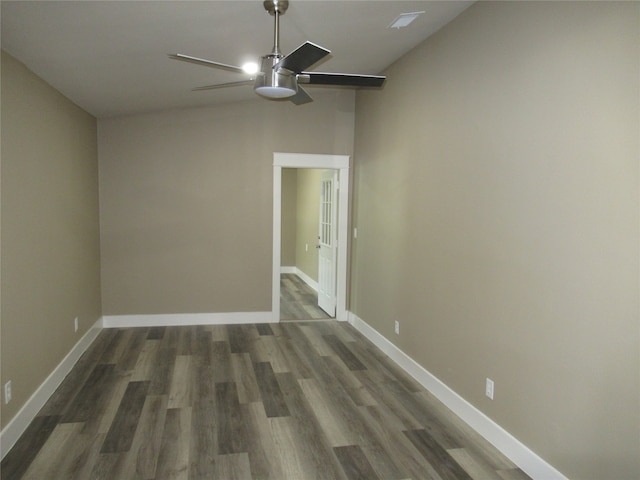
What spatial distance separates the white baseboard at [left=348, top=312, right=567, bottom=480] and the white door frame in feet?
4.26

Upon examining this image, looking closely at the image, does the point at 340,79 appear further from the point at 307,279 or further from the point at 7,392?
the point at 307,279

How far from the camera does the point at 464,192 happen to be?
321 cm

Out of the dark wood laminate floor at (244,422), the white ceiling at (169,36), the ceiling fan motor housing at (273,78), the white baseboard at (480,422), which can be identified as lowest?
the dark wood laminate floor at (244,422)

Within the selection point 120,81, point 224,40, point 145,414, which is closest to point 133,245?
point 120,81

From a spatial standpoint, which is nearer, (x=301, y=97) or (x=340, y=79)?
(x=340, y=79)

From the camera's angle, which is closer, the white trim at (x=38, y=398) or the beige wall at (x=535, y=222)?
the beige wall at (x=535, y=222)

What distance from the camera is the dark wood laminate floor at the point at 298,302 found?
6176 mm

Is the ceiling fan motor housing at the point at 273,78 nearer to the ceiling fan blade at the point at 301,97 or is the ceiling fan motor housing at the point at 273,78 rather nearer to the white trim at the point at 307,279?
the ceiling fan blade at the point at 301,97

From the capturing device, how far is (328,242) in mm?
6199

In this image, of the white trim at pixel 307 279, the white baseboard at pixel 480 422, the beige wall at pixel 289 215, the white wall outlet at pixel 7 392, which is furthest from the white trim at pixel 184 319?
the beige wall at pixel 289 215

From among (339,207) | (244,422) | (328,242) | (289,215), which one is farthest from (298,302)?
(244,422)

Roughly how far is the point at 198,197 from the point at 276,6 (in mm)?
3220

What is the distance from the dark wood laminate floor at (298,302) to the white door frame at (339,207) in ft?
1.34

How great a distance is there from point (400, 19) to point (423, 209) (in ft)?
4.89
